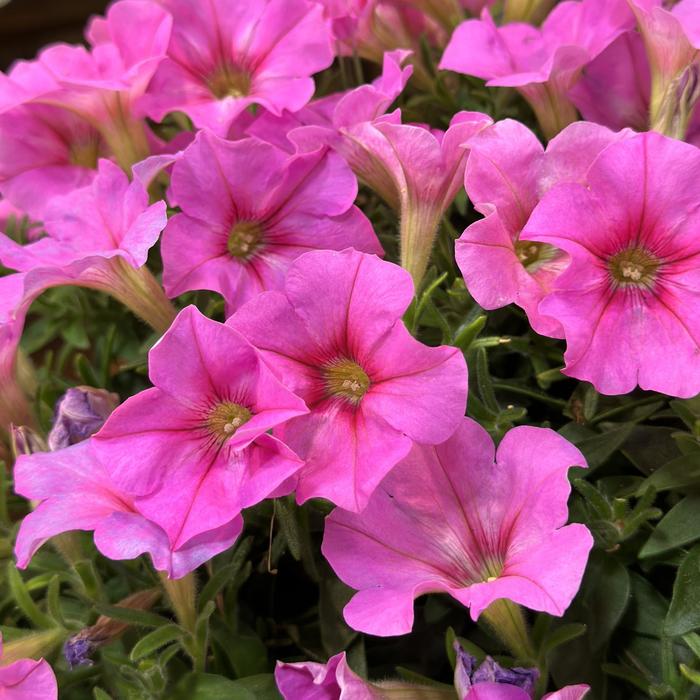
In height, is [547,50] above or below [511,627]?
above

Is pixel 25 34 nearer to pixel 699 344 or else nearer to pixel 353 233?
pixel 353 233

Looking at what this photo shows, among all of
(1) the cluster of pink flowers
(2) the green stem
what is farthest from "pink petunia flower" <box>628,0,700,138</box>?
(2) the green stem

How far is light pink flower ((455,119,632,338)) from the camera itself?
55cm

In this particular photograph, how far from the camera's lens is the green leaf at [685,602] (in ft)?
1.80

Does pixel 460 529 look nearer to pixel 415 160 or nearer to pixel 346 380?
pixel 346 380

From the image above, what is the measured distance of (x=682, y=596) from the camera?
1.83ft

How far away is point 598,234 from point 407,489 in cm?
20

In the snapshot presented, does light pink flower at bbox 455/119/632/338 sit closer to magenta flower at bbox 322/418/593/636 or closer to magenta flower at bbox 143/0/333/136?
magenta flower at bbox 322/418/593/636

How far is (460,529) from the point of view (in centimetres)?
57

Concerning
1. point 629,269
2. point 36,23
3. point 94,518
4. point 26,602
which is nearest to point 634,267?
point 629,269

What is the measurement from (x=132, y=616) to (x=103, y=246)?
0.26 metres

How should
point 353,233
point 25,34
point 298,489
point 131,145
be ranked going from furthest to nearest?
point 25,34, point 131,145, point 353,233, point 298,489

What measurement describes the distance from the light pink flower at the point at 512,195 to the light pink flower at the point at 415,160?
0.06 feet

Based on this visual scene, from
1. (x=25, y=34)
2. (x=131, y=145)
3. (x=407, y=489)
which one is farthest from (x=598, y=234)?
(x=25, y=34)
